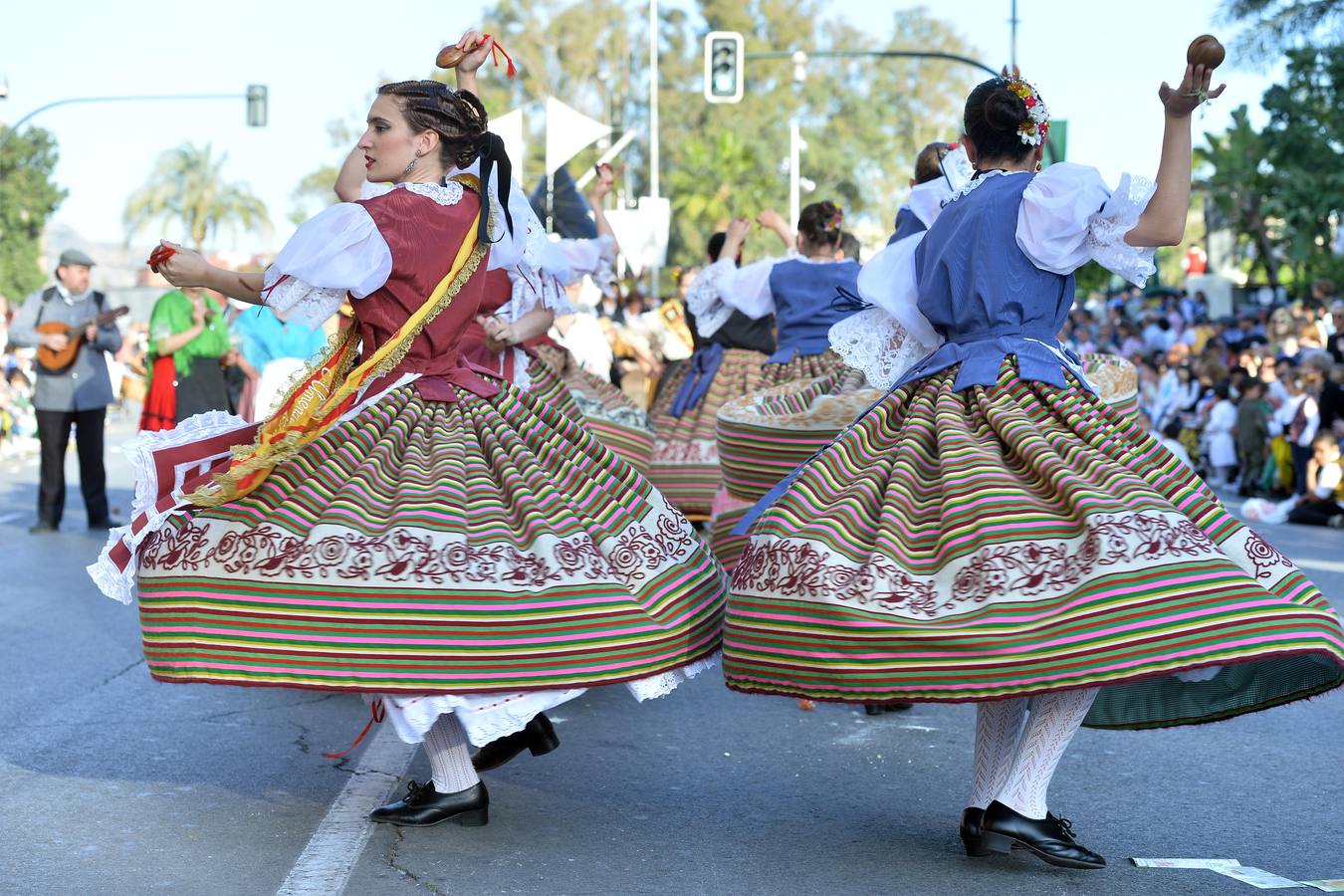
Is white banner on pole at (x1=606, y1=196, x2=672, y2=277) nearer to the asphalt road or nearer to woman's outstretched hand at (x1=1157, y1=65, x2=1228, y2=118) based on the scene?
the asphalt road

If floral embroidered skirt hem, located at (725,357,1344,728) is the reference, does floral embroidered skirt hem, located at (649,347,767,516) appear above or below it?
below

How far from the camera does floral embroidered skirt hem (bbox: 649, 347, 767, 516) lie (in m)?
9.99

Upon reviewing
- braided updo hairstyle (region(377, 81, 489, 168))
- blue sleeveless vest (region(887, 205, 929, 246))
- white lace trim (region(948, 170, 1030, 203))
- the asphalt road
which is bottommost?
the asphalt road

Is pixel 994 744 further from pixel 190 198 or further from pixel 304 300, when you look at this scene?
pixel 190 198

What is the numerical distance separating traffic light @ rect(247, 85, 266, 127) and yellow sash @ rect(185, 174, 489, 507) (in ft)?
103

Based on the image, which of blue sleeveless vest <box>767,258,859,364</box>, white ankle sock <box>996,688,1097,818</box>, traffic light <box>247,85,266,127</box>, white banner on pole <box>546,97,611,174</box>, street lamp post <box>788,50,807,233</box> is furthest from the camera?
street lamp post <box>788,50,807,233</box>

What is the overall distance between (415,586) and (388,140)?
1268mm

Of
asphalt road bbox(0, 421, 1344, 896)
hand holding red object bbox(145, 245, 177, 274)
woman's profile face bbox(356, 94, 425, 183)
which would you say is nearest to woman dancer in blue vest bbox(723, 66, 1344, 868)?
asphalt road bbox(0, 421, 1344, 896)

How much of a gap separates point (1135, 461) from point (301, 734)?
10.0 ft

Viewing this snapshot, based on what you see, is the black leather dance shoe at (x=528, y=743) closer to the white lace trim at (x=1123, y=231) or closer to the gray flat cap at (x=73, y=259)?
the white lace trim at (x=1123, y=231)

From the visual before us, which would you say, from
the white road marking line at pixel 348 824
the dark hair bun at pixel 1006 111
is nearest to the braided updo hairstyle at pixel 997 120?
the dark hair bun at pixel 1006 111

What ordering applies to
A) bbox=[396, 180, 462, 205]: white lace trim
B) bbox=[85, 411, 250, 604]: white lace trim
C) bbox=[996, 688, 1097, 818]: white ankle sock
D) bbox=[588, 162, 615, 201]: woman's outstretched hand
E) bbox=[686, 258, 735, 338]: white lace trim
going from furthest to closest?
bbox=[686, 258, 735, 338]: white lace trim, bbox=[588, 162, 615, 201]: woman's outstretched hand, bbox=[396, 180, 462, 205]: white lace trim, bbox=[85, 411, 250, 604]: white lace trim, bbox=[996, 688, 1097, 818]: white ankle sock

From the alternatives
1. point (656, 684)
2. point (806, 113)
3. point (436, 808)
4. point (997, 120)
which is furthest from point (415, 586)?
point (806, 113)

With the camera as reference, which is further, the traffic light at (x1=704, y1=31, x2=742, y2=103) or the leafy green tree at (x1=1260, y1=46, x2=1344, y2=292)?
the traffic light at (x1=704, y1=31, x2=742, y2=103)
